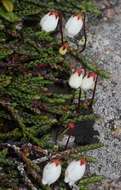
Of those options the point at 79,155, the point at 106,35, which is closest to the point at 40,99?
the point at 79,155

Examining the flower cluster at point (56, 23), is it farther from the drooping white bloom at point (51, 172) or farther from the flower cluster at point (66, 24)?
the drooping white bloom at point (51, 172)

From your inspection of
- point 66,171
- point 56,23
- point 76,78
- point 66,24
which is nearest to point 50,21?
point 56,23

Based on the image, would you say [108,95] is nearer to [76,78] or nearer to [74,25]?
[76,78]

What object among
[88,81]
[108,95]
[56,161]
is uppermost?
[88,81]

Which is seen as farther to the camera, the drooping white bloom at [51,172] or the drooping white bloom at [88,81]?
the drooping white bloom at [88,81]

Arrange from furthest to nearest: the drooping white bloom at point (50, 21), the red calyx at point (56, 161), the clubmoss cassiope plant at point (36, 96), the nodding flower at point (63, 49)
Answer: the nodding flower at point (63, 49), the drooping white bloom at point (50, 21), the clubmoss cassiope plant at point (36, 96), the red calyx at point (56, 161)

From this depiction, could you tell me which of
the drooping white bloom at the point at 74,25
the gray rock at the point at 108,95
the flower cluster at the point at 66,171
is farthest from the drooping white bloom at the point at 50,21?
the flower cluster at the point at 66,171
